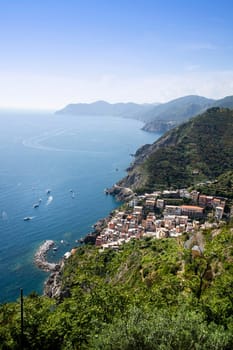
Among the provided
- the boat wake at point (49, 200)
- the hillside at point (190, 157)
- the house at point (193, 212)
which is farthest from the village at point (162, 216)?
the boat wake at point (49, 200)

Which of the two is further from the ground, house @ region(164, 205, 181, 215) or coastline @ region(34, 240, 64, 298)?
house @ region(164, 205, 181, 215)

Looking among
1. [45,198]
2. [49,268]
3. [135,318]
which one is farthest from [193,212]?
[135,318]

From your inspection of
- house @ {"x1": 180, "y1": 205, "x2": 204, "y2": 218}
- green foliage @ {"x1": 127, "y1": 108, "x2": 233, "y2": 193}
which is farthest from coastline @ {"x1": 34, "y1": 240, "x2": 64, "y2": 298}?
green foliage @ {"x1": 127, "y1": 108, "x2": 233, "y2": 193}

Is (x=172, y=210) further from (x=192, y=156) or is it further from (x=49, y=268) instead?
(x=192, y=156)

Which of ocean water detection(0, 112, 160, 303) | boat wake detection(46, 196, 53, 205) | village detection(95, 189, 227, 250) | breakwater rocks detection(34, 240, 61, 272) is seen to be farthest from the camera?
boat wake detection(46, 196, 53, 205)

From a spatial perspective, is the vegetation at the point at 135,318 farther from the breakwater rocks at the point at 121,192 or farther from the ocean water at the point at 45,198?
the breakwater rocks at the point at 121,192

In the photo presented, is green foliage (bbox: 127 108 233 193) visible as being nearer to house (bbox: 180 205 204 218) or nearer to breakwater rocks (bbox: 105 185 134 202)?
breakwater rocks (bbox: 105 185 134 202)
